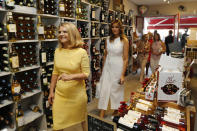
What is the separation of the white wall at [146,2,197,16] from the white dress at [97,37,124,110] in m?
7.06

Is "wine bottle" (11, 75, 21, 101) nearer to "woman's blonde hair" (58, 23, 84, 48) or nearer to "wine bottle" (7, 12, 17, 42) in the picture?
"wine bottle" (7, 12, 17, 42)

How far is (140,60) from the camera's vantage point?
18.6ft

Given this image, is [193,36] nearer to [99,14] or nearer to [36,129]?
[99,14]

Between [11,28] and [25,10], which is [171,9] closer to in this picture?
[25,10]

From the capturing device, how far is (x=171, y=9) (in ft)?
28.2

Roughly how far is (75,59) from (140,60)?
13.7 ft

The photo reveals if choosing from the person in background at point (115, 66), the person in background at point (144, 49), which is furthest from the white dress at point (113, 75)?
the person in background at point (144, 49)

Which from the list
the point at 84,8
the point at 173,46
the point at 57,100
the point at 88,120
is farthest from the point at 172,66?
the point at 173,46

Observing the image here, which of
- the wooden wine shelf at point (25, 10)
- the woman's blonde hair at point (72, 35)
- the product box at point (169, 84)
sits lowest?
the product box at point (169, 84)

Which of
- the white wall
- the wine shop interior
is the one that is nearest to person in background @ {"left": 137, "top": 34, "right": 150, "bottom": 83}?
the wine shop interior

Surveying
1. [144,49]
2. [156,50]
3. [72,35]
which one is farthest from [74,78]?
[144,49]

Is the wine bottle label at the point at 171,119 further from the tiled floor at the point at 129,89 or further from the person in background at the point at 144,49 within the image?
the person in background at the point at 144,49

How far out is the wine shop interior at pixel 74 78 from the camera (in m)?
1.35

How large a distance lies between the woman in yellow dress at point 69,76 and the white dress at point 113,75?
3.24 ft
